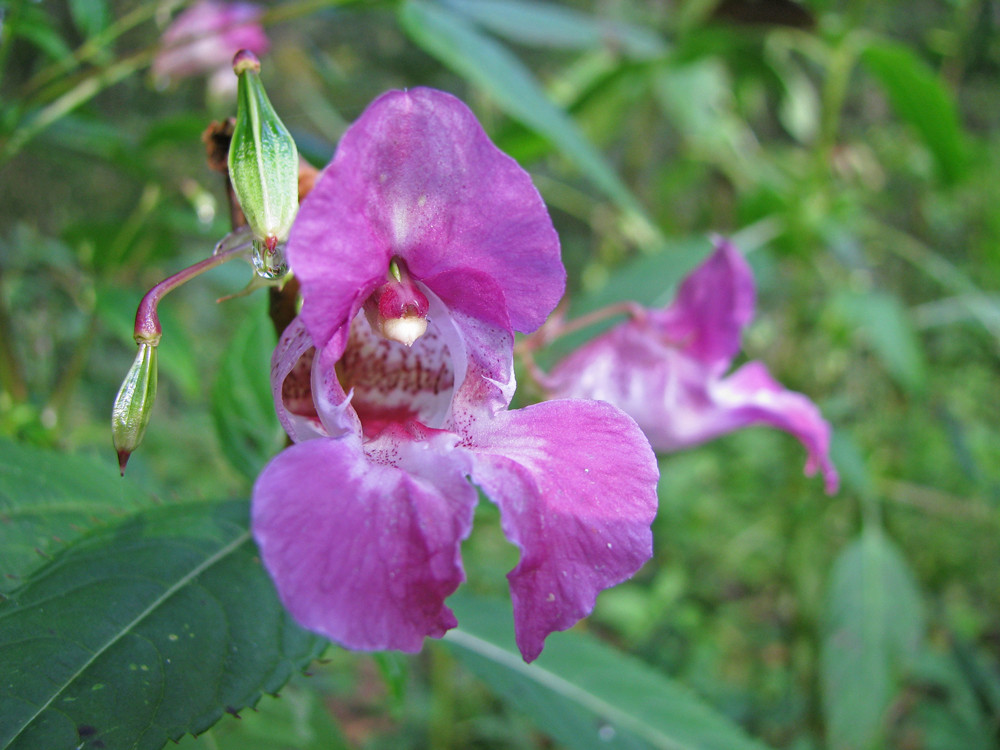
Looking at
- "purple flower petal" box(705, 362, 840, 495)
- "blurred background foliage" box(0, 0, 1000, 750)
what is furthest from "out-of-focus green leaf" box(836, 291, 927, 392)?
"purple flower petal" box(705, 362, 840, 495)

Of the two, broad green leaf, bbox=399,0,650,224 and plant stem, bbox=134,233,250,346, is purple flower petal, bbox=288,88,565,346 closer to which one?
plant stem, bbox=134,233,250,346

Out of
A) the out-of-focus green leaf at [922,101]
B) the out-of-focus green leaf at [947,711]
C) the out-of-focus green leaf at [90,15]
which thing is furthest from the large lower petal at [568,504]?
the out-of-focus green leaf at [947,711]

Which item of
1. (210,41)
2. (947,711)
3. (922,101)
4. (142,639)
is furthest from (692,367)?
(947,711)

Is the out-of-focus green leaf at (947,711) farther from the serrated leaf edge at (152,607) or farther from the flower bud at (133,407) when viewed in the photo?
the flower bud at (133,407)

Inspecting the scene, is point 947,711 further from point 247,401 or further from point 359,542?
point 359,542

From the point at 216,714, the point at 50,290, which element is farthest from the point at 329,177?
the point at 50,290

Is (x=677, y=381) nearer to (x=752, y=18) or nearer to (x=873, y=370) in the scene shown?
(x=752, y=18)
